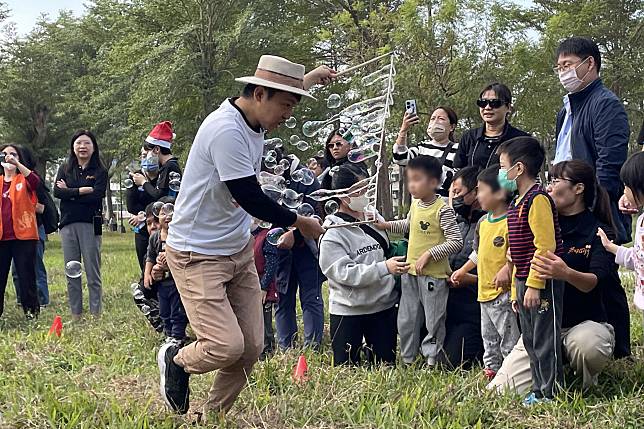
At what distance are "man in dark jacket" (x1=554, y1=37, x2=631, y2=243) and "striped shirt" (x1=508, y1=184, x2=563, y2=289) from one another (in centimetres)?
78

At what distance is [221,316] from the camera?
3.80 meters

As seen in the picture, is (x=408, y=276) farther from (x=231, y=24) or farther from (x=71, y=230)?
(x=231, y=24)

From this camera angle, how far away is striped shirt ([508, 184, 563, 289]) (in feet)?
13.3

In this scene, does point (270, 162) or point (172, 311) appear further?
point (172, 311)

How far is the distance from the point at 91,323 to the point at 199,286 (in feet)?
12.7

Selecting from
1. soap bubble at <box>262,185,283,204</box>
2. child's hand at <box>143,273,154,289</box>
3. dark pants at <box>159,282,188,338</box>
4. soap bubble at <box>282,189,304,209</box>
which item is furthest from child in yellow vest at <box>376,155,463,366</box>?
child's hand at <box>143,273,154,289</box>

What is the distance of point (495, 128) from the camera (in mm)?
5352

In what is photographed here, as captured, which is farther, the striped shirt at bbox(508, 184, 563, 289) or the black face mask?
the black face mask

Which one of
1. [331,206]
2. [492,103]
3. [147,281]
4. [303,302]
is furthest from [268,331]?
[492,103]

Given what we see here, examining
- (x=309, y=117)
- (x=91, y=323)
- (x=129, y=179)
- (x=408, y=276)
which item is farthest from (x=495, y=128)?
(x=309, y=117)

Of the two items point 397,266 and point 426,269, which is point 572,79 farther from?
point 397,266

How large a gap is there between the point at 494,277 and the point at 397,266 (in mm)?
682

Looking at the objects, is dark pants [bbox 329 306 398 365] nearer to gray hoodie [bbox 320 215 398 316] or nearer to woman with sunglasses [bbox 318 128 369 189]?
gray hoodie [bbox 320 215 398 316]

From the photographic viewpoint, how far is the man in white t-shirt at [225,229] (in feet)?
12.1
